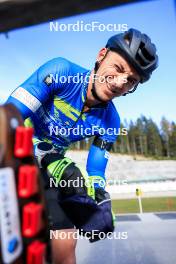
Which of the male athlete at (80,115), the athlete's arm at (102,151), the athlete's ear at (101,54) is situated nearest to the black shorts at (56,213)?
the male athlete at (80,115)

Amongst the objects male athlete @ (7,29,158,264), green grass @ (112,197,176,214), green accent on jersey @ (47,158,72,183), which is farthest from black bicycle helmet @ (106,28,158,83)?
green grass @ (112,197,176,214)

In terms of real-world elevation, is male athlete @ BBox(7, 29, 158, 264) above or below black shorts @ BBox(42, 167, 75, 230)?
above

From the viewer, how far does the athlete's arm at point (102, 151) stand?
1.32 metres

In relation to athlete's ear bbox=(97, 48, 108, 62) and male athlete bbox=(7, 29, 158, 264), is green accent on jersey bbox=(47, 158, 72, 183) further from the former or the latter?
athlete's ear bbox=(97, 48, 108, 62)

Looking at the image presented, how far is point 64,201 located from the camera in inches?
40.7

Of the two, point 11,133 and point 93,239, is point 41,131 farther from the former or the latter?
point 11,133

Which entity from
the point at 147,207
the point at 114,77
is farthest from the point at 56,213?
the point at 147,207

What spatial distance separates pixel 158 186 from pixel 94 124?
317 inches

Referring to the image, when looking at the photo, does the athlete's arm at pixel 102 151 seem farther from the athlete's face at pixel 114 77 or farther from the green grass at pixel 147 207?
the green grass at pixel 147 207

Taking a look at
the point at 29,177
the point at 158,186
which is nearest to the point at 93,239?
the point at 29,177

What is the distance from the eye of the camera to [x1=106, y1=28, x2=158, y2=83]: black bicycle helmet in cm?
128

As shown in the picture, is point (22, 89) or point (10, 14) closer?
point (22, 89)

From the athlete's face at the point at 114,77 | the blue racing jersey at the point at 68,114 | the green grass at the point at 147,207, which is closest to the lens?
the blue racing jersey at the point at 68,114

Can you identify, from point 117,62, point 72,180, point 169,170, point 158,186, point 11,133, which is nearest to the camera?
point 11,133
